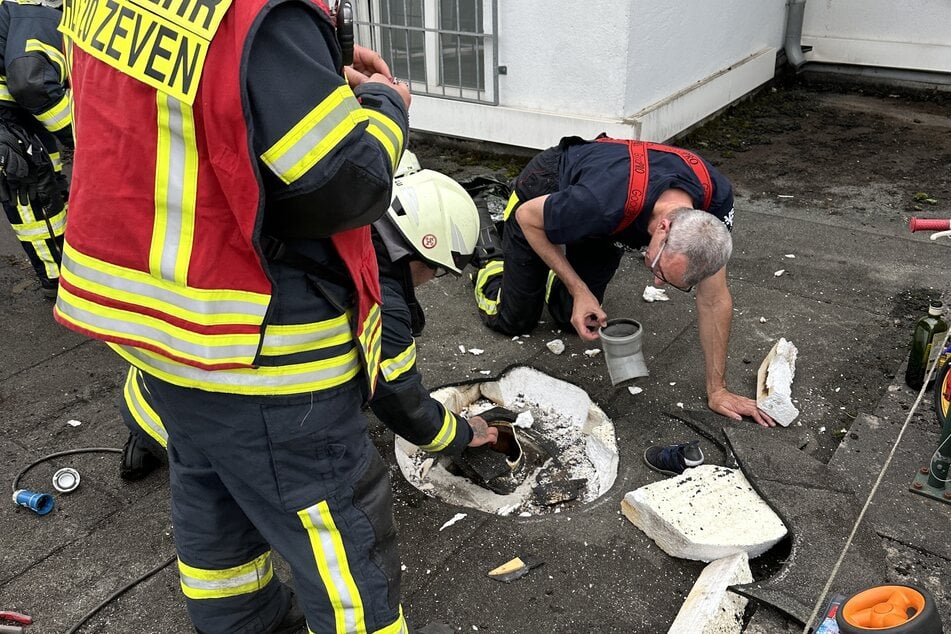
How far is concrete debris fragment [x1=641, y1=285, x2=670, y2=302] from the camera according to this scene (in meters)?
→ 4.44

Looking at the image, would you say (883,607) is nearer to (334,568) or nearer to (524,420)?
(334,568)

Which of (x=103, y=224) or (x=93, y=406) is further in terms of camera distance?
(x=93, y=406)

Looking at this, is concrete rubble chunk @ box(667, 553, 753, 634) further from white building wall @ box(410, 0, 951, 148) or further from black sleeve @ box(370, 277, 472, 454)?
white building wall @ box(410, 0, 951, 148)

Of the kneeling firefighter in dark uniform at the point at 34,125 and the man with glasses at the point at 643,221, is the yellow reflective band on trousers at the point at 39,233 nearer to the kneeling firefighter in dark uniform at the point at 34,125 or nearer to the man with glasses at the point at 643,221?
the kneeling firefighter in dark uniform at the point at 34,125

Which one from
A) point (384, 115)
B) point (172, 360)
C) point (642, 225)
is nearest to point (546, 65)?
point (642, 225)

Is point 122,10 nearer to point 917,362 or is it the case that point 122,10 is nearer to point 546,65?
point 917,362

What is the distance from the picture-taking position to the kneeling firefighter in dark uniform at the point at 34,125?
4.12m

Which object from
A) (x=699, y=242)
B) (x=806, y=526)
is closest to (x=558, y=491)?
(x=806, y=526)

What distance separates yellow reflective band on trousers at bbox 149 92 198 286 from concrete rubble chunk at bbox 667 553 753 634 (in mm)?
1745

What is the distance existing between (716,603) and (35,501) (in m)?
2.52

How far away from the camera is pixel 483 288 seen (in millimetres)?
4453

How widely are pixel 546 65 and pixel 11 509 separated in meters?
4.98

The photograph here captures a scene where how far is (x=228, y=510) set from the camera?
200 centimetres

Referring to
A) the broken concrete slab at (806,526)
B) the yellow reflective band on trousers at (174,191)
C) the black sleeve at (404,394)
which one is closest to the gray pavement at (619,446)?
the broken concrete slab at (806,526)
